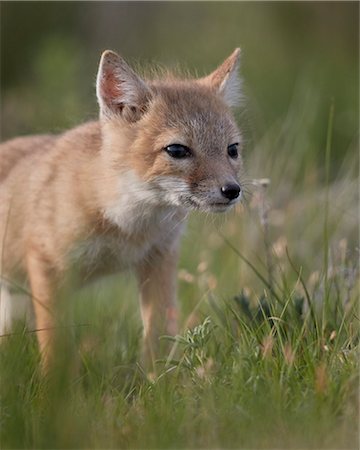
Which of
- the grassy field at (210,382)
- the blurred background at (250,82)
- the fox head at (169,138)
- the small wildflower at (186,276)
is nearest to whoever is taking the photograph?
the grassy field at (210,382)

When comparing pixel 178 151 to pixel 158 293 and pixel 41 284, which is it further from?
pixel 41 284

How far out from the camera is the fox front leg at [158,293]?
5.72 m

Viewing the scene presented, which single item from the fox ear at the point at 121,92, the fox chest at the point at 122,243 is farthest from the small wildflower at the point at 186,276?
the fox ear at the point at 121,92

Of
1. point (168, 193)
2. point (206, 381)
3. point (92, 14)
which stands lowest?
point (206, 381)

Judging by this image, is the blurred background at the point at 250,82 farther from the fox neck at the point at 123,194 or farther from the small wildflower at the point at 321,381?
the small wildflower at the point at 321,381

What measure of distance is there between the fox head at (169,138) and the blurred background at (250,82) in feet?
3.07

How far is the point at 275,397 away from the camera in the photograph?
3.88 meters

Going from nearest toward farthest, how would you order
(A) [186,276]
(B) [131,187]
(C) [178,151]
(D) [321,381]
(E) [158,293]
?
(D) [321,381] → (C) [178,151] → (B) [131,187] → (E) [158,293] → (A) [186,276]

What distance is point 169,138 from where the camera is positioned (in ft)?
16.9

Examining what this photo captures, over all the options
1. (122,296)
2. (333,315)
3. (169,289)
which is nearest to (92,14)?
(122,296)

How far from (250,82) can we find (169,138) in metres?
7.46

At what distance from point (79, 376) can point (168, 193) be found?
3.94 ft

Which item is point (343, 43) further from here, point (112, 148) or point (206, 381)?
point (206, 381)

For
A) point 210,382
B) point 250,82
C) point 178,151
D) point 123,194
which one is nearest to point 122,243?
point 123,194
